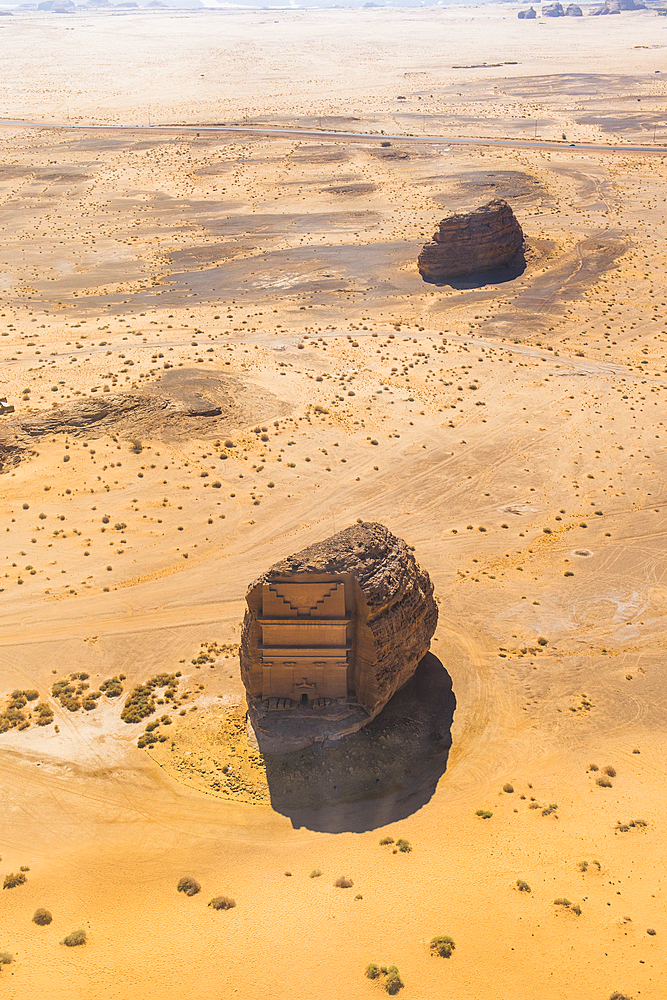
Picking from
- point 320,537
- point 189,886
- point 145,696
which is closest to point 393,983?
point 189,886

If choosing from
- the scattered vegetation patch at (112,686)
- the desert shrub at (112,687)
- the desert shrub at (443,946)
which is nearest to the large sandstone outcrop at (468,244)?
the scattered vegetation patch at (112,686)

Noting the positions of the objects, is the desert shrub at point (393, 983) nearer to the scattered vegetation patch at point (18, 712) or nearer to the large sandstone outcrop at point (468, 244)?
the scattered vegetation patch at point (18, 712)

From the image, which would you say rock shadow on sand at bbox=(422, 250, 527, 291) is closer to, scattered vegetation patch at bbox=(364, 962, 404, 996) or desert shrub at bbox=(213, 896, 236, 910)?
desert shrub at bbox=(213, 896, 236, 910)

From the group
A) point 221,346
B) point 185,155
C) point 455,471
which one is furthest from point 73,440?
point 185,155

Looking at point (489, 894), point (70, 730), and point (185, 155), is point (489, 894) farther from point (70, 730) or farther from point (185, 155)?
point (185, 155)

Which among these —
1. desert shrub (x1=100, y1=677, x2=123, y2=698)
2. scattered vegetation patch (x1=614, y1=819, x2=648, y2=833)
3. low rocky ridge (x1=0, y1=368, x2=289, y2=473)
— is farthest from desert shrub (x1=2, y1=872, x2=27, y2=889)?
low rocky ridge (x1=0, y1=368, x2=289, y2=473)
